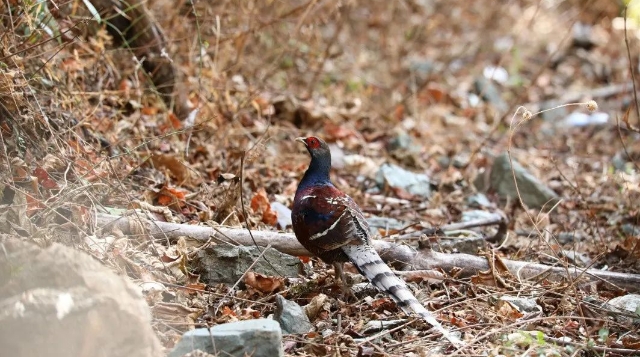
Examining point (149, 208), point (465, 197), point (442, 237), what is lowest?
point (465, 197)

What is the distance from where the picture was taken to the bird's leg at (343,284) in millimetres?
4480

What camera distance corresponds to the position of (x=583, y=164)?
26.3 ft

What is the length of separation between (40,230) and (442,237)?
235 cm

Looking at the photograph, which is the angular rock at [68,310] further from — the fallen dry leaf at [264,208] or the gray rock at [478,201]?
the gray rock at [478,201]

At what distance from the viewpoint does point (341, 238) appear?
437 centimetres

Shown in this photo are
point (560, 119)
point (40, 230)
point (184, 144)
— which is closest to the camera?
point (40, 230)

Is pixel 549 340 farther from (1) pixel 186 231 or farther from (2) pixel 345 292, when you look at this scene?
(1) pixel 186 231

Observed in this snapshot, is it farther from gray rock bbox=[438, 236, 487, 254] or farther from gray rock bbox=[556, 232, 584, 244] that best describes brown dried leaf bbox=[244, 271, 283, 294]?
gray rock bbox=[556, 232, 584, 244]

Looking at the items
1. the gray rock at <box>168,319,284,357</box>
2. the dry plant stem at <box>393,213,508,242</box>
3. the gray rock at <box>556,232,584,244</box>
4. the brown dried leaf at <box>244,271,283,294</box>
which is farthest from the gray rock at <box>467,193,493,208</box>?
the gray rock at <box>168,319,284,357</box>

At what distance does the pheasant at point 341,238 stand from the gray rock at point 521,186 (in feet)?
8.54

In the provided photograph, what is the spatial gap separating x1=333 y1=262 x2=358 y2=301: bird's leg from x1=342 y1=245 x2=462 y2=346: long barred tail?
0.15 meters

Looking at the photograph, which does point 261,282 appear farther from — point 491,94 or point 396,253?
point 491,94

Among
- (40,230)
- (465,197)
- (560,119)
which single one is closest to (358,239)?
(40,230)

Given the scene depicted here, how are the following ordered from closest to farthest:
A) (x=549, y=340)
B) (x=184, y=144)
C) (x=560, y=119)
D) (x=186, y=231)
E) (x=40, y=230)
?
1. (x=549, y=340)
2. (x=40, y=230)
3. (x=186, y=231)
4. (x=184, y=144)
5. (x=560, y=119)
